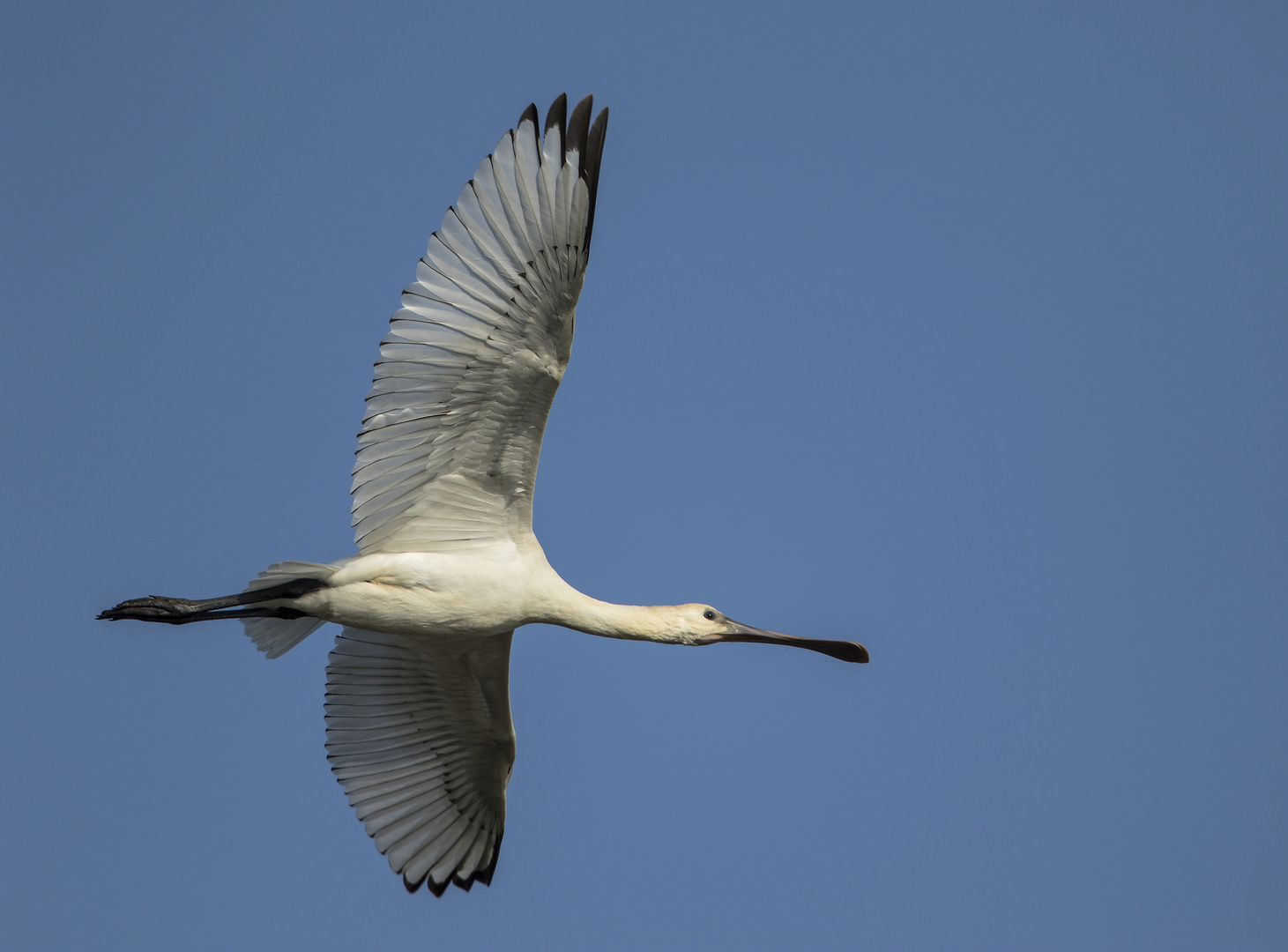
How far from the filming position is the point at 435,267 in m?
8.87

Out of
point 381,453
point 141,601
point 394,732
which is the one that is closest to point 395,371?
point 381,453

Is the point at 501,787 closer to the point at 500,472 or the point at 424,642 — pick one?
the point at 424,642

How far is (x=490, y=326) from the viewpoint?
8.96 metres

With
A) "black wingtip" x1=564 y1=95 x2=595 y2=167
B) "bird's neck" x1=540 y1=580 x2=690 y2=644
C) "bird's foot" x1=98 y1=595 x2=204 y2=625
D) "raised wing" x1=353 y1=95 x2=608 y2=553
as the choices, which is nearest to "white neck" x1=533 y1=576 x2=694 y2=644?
"bird's neck" x1=540 y1=580 x2=690 y2=644

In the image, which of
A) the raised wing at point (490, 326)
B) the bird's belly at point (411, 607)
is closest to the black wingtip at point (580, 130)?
the raised wing at point (490, 326)

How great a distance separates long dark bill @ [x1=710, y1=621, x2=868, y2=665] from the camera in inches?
429

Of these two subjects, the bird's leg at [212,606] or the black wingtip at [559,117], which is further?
the bird's leg at [212,606]

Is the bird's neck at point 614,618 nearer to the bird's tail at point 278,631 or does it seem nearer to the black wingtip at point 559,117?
the bird's tail at point 278,631

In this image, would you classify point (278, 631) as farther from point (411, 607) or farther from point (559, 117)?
point (559, 117)

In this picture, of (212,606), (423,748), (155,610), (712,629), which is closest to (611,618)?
(712,629)

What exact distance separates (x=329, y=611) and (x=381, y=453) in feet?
4.51

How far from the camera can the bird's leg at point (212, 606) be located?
32.2 feet

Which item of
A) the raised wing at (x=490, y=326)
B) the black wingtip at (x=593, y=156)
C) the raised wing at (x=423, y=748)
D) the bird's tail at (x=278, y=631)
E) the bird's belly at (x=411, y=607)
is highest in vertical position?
the black wingtip at (x=593, y=156)

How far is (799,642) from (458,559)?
3.39 m
